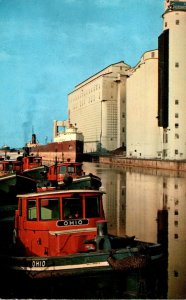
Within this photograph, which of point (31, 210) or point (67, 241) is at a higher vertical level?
point (31, 210)

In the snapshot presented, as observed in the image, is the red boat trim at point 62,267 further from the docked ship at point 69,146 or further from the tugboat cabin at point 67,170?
the docked ship at point 69,146

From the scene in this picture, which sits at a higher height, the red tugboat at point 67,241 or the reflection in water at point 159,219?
the red tugboat at point 67,241

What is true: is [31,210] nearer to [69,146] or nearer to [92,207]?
[92,207]

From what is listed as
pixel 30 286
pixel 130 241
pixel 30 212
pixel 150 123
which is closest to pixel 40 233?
pixel 30 212

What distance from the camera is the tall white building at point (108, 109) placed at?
11438 cm

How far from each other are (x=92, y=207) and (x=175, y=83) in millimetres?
59841

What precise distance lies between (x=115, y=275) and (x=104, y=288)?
2.74 ft

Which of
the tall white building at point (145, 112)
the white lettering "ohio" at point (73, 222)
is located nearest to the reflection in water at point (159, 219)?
the white lettering "ohio" at point (73, 222)

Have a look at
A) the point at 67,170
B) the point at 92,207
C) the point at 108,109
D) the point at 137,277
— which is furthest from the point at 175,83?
the point at 137,277

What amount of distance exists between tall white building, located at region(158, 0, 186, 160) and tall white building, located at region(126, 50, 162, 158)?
551cm

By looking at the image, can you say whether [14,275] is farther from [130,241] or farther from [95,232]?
[130,241]

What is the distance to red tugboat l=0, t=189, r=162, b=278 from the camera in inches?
480

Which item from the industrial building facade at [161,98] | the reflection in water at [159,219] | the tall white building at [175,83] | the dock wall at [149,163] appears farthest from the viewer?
the industrial building facade at [161,98]

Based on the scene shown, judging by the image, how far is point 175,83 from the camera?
2746 inches
